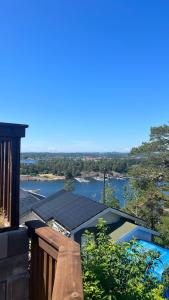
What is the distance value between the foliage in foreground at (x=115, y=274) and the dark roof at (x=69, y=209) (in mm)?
6394

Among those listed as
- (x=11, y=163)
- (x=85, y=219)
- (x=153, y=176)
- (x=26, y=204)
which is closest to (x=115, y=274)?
(x=11, y=163)

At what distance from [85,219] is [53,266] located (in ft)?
25.4

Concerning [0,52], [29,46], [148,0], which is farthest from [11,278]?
[29,46]

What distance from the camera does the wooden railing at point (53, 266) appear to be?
85 centimetres

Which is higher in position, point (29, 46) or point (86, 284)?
point (29, 46)

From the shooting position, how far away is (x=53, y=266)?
131cm

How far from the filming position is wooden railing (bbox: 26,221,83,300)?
0.85 meters

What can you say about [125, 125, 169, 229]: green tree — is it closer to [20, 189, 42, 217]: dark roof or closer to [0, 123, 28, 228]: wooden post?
[20, 189, 42, 217]: dark roof

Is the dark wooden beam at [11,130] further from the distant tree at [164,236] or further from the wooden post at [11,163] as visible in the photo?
the distant tree at [164,236]

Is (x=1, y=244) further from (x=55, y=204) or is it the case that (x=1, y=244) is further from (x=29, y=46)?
(x=55, y=204)

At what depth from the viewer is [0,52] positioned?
292 inches

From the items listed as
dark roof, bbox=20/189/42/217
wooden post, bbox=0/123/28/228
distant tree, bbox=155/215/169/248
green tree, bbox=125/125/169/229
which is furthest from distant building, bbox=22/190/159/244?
wooden post, bbox=0/123/28/228

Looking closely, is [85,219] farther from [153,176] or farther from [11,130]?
[11,130]

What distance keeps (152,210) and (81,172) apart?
128 feet
